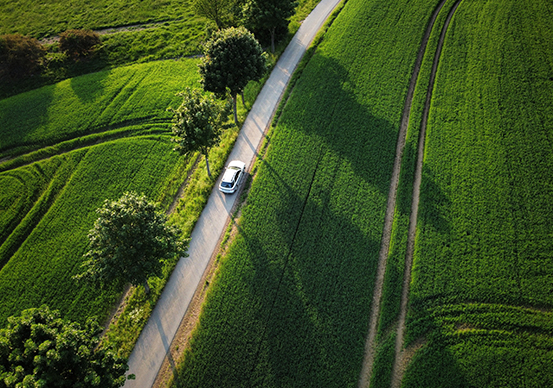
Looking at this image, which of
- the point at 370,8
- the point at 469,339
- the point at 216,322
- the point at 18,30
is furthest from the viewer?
the point at 18,30

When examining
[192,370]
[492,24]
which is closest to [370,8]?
[492,24]

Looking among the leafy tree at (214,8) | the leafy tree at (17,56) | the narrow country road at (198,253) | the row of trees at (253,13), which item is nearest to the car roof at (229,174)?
the narrow country road at (198,253)

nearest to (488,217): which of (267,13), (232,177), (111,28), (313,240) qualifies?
(313,240)

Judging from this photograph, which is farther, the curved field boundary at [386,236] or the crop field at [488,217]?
the curved field boundary at [386,236]

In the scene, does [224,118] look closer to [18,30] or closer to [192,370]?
[192,370]

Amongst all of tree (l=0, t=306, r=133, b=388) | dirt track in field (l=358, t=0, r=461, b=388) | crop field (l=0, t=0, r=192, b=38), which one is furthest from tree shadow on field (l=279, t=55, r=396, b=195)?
crop field (l=0, t=0, r=192, b=38)

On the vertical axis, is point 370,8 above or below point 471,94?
above

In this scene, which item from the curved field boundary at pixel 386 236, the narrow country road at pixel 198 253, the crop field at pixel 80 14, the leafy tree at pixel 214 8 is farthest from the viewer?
the crop field at pixel 80 14

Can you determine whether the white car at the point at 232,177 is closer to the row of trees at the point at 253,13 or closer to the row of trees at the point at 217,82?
the row of trees at the point at 217,82
